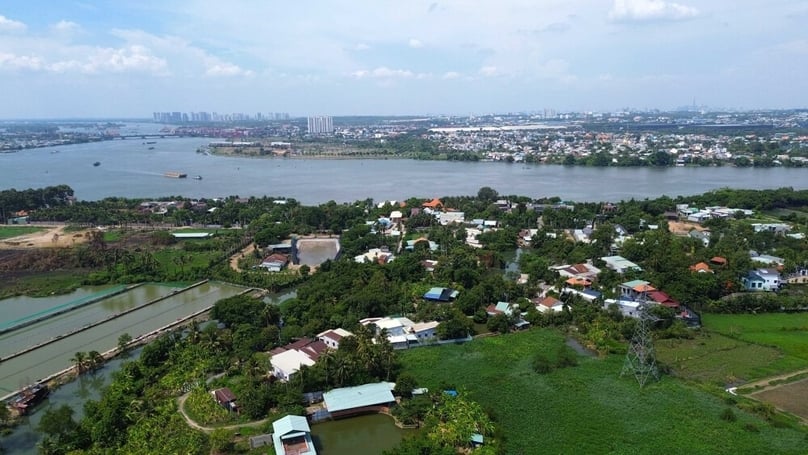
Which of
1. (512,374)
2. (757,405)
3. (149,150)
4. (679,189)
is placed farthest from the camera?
(149,150)

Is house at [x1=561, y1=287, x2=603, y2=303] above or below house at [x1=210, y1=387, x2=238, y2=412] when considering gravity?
above

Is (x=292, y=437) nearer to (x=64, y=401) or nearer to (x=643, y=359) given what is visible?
(x=64, y=401)

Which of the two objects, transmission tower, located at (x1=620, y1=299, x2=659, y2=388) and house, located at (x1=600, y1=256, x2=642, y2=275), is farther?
house, located at (x1=600, y1=256, x2=642, y2=275)

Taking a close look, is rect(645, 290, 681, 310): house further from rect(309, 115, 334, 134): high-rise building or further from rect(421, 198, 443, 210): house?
rect(309, 115, 334, 134): high-rise building

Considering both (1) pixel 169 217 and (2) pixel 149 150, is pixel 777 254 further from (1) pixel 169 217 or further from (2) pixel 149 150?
(2) pixel 149 150

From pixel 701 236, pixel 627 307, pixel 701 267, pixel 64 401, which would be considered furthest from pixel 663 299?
pixel 64 401

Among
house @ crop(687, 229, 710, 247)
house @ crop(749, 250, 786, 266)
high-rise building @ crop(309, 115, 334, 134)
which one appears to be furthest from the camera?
high-rise building @ crop(309, 115, 334, 134)

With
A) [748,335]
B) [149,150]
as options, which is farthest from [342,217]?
[149,150]


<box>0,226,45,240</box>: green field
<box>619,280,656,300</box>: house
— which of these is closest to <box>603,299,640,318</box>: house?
<box>619,280,656,300</box>: house
